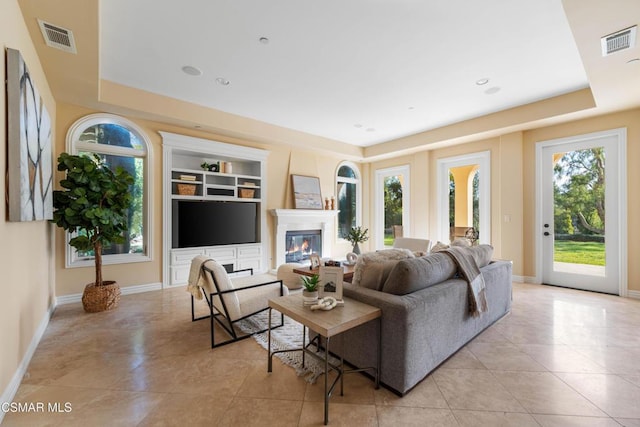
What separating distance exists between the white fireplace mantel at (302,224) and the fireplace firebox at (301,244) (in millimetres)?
117

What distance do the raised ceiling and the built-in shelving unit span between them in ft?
1.51

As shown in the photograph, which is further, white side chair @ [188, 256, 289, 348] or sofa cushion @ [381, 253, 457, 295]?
white side chair @ [188, 256, 289, 348]

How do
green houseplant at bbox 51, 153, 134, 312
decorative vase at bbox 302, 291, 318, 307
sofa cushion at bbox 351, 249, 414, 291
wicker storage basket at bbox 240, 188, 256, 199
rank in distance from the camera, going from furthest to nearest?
wicker storage basket at bbox 240, 188, 256, 199, green houseplant at bbox 51, 153, 134, 312, sofa cushion at bbox 351, 249, 414, 291, decorative vase at bbox 302, 291, 318, 307

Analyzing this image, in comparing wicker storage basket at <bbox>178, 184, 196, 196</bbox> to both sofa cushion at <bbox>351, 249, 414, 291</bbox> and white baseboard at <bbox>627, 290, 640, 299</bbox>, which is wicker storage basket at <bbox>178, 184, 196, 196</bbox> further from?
white baseboard at <bbox>627, 290, 640, 299</bbox>

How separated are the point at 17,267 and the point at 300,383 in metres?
2.24

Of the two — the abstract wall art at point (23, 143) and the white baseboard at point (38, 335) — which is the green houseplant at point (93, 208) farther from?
the abstract wall art at point (23, 143)

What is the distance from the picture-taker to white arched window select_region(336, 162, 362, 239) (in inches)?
281

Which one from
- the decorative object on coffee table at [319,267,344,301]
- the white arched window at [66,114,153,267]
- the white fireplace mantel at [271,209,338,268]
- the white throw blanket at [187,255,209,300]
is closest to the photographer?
the decorative object on coffee table at [319,267,344,301]

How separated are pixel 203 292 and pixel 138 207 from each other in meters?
2.25

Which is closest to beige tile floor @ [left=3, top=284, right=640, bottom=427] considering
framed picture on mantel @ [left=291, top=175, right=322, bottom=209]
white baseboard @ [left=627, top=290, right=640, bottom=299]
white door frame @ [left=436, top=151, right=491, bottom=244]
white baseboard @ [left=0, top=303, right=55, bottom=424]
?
white baseboard @ [left=0, top=303, right=55, bottom=424]

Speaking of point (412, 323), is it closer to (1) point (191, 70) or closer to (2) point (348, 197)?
(1) point (191, 70)

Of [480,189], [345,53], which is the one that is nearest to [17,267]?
[345,53]

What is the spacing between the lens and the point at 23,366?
2.12m

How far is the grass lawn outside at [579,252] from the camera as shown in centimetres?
422
